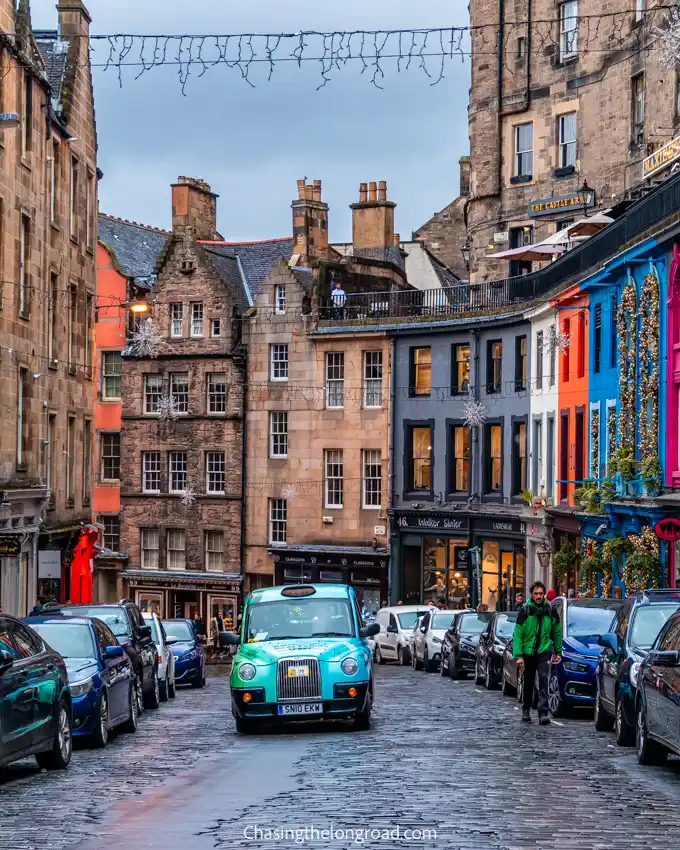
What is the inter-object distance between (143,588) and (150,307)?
11.0 m

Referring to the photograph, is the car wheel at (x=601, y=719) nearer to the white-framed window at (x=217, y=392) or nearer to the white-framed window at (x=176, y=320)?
the white-framed window at (x=217, y=392)

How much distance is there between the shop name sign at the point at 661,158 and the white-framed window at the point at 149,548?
24.2 meters

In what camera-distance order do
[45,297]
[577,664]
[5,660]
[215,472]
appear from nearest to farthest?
[5,660]
[577,664]
[45,297]
[215,472]

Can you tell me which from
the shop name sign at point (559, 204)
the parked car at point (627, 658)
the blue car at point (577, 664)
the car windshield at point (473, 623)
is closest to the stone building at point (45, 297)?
the car windshield at point (473, 623)

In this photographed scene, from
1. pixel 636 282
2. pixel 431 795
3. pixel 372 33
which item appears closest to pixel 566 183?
pixel 636 282

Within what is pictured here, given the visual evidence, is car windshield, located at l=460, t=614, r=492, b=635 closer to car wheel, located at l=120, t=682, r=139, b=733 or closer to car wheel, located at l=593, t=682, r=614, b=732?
car wheel, located at l=593, t=682, r=614, b=732

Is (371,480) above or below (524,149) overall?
below

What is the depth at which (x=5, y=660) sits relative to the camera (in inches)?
521

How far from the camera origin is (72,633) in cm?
1861

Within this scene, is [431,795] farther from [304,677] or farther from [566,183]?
[566,183]

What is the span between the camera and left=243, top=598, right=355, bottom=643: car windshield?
19.4 m

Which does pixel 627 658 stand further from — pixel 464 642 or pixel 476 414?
pixel 476 414

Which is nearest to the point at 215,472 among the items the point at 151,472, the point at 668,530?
the point at 151,472

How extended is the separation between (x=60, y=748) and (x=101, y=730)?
2831 mm
